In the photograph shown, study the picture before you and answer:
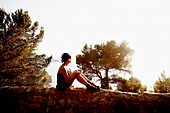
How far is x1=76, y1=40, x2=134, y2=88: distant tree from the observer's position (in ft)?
46.4

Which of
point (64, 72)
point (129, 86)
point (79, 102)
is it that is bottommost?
point (129, 86)

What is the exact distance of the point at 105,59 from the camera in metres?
13.8

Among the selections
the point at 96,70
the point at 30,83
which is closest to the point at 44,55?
the point at 30,83

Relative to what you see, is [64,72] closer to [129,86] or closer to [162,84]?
[129,86]

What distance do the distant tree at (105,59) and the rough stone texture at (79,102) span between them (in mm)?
11148

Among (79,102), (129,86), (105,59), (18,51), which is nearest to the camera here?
(79,102)

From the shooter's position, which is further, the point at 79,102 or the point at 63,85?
the point at 63,85

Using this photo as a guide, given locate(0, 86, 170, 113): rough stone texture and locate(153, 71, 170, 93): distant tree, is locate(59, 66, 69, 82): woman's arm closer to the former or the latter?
locate(0, 86, 170, 113): rough stone texture

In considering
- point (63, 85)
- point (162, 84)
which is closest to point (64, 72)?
point (63, 85)

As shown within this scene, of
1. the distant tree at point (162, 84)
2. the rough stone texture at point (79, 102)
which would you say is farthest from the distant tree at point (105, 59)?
the rough stone texture at point (79, 102)

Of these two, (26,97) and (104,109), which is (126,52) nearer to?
(104,109)

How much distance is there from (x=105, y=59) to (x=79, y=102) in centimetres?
1162

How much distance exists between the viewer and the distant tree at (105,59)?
557 inches

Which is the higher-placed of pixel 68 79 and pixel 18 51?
pixel 18 51
